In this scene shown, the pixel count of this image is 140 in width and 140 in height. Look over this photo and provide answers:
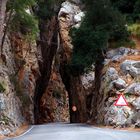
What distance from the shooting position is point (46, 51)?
54281mm

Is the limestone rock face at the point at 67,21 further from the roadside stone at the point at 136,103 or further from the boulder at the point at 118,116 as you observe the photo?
the roadside stone at the point at 136,103

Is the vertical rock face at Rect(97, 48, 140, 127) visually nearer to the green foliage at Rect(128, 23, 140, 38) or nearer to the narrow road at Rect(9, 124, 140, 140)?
the green foliage at Rect(128, 23, 140, 38)

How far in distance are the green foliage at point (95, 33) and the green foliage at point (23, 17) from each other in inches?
131

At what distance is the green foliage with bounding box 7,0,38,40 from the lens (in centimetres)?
2925

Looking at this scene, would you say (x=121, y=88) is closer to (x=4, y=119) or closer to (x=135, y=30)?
(x=4, y=119)

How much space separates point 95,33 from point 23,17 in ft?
17.9

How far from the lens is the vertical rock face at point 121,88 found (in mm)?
26531

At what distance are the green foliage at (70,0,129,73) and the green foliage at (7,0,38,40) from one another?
3.32m

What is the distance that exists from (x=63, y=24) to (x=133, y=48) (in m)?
11.6

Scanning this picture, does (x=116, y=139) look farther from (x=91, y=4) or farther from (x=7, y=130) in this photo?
(x=91, y=4)

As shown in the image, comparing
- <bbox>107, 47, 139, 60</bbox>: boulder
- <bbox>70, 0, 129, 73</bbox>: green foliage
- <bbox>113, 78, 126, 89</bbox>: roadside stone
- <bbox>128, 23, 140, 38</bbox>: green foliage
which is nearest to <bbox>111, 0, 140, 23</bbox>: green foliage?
<bbox>128, 23, 140, 38</bbox>: green foliage

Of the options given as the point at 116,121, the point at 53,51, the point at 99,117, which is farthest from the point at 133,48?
the point at 53,51

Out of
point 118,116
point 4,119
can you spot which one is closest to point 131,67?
point 118,116

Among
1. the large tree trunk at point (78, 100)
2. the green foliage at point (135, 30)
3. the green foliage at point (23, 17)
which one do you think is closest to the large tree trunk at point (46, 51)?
the large tree trunk at point (78, 100)
